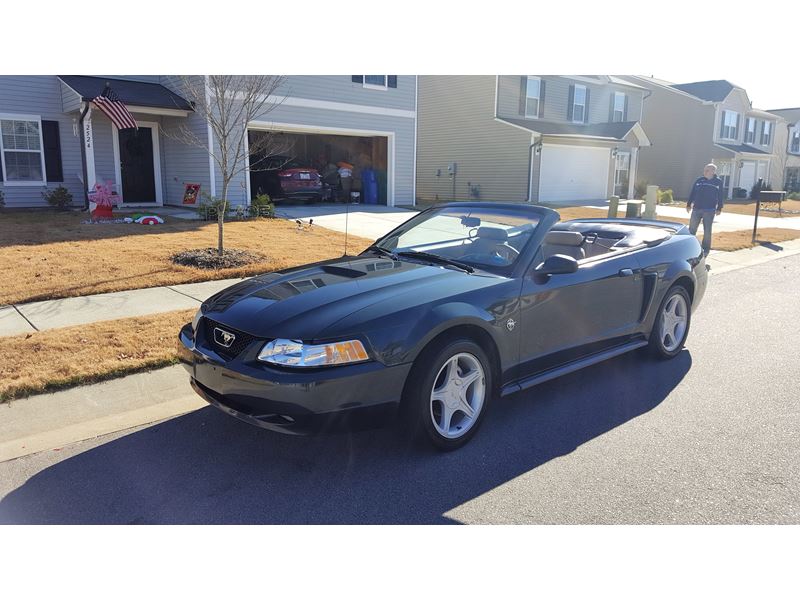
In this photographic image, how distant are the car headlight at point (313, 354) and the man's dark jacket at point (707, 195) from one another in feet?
36.8

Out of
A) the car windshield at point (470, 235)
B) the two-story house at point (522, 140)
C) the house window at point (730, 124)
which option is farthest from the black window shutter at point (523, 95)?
the car windshield at point (470, 235)

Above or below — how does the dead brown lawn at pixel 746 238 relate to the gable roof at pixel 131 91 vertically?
below

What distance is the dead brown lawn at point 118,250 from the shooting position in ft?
25.0

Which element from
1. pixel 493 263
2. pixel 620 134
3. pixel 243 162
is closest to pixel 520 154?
pixel 620 134

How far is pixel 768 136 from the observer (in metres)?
43.6

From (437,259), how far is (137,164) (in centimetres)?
1505

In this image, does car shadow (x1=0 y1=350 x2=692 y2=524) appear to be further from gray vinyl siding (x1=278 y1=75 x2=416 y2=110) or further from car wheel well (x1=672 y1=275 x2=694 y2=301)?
gray vinyl siding (x1=278 y1=75 x2=416 y2=110)

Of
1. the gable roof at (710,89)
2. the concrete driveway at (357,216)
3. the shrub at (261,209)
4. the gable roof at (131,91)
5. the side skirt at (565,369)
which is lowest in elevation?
the side skirt at (565,369)

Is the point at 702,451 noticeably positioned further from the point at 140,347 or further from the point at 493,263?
the point at 140,347

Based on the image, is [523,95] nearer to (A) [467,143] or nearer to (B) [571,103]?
(A) [467,143]

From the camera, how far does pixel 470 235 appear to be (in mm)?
4883

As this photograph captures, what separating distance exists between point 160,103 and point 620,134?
2098 cm

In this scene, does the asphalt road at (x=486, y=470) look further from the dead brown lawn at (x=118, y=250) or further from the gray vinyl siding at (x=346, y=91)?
the gray vinyl siding at (x=346, y=91)

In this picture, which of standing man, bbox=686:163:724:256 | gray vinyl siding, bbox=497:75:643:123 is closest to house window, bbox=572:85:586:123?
gray vinyl siding, bbox=497:75:643:123
